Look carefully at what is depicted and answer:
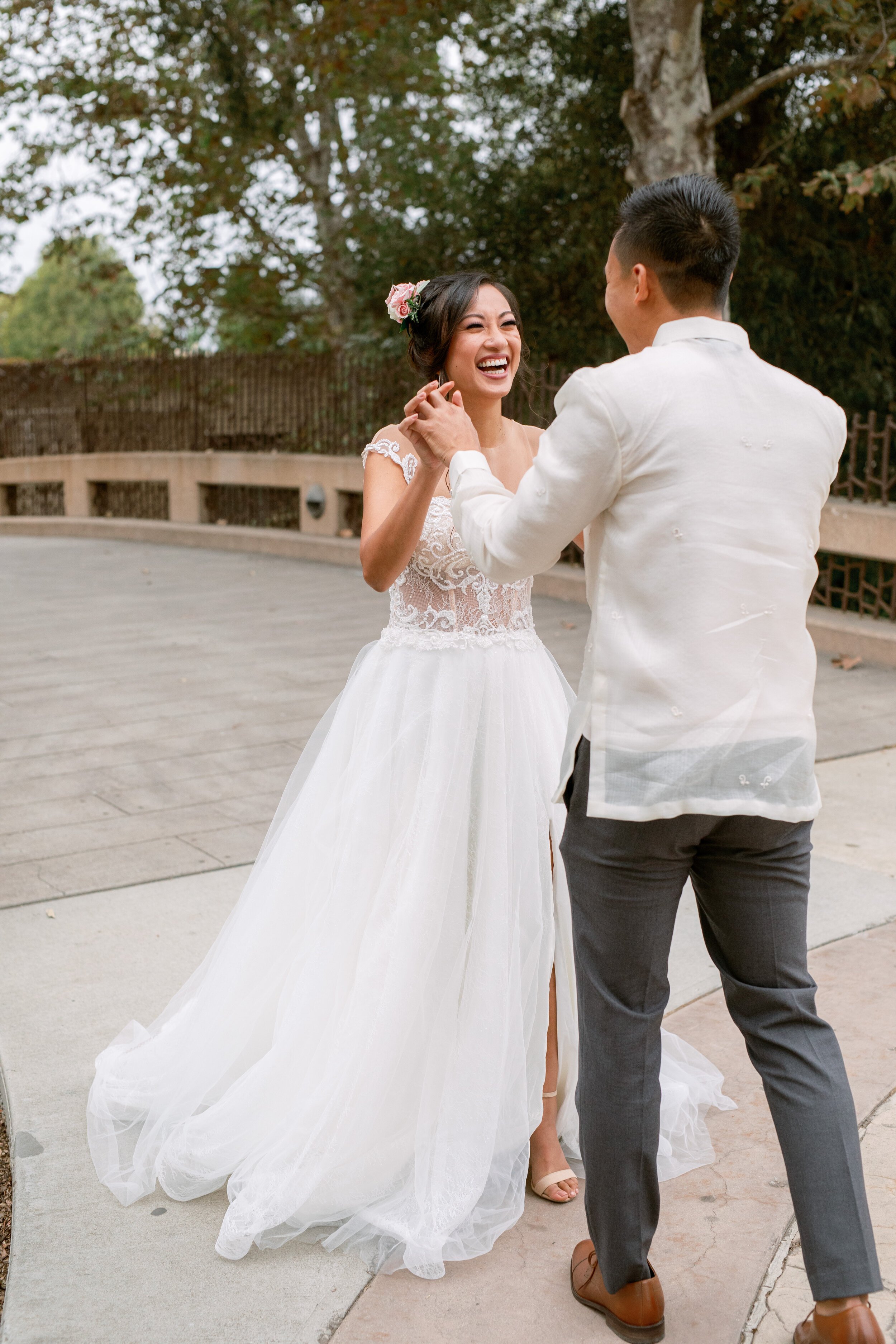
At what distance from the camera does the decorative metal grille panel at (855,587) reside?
30.2 ft

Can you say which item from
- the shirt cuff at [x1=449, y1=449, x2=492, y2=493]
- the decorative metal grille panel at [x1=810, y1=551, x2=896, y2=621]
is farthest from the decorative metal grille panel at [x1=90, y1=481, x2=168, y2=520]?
the shirt cuff at [x1=449, y1=449, x2=492, y2=493]

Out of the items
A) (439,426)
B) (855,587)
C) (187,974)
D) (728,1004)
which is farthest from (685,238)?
(855,587)

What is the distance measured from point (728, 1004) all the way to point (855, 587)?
29.6 ft

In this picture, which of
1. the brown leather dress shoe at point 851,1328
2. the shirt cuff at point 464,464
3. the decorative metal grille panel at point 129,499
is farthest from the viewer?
the decorative metal grille panel at point 129,499

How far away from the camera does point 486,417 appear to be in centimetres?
313

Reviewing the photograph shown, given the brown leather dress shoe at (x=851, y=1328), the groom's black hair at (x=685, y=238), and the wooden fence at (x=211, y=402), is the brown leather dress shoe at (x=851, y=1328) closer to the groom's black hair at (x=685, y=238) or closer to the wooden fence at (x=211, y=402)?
the groom's black hair at (x=685, y=238)

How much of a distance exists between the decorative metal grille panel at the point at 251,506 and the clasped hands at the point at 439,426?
13624 mm

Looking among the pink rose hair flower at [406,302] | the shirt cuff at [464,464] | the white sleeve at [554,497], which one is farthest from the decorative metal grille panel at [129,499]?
the white sleeve at [554,497]

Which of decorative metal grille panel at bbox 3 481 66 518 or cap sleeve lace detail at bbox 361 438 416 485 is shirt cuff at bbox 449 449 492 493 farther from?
decorative metal grille panel at bbox 3 481 66 518

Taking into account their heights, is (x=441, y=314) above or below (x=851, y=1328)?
above

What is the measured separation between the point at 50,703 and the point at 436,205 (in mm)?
10183

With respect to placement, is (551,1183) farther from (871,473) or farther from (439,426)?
(871,473)

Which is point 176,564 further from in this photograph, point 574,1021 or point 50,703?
point 574,1021

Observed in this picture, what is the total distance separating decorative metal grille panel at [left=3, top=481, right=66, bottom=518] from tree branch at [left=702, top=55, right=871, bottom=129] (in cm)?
1186
